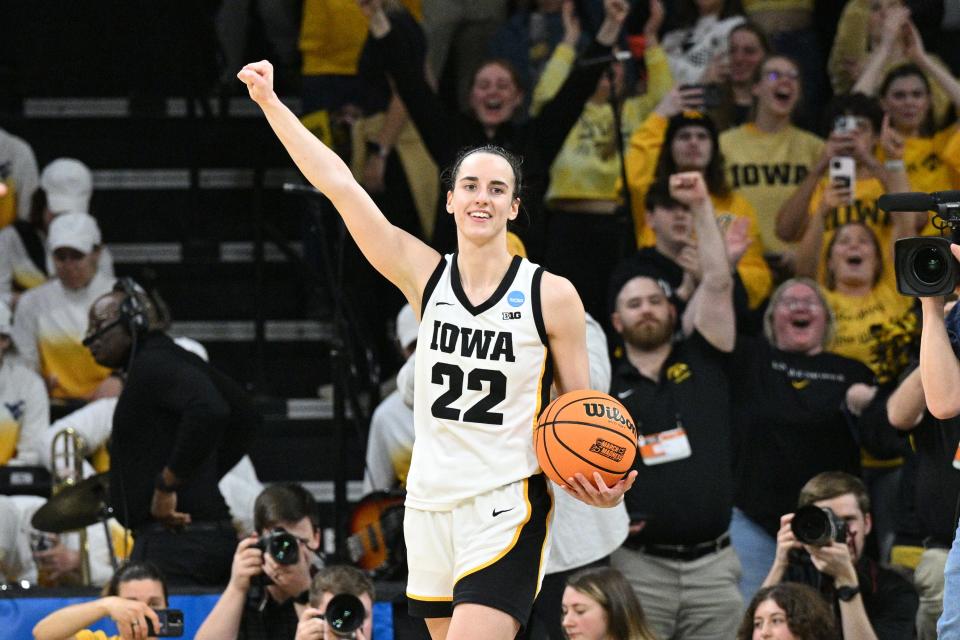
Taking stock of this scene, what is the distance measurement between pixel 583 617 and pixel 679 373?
1.57 m

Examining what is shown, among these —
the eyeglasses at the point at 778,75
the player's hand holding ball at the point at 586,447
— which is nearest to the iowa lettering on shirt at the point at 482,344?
the player's hand holding ball at the point at 586,447

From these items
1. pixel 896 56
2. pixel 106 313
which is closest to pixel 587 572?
pixel 106 313

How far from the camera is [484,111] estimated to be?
9617mm

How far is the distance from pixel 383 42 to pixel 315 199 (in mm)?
1414

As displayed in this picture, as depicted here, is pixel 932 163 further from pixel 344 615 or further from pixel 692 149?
pixel 344 615

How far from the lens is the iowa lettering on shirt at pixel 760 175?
31.7ft

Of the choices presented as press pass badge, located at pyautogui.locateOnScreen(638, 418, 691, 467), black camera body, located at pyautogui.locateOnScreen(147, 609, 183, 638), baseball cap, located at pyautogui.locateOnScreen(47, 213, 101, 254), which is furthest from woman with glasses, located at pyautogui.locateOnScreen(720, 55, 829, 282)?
black camera body, located at pyautogui.locateOnScreen(147, 609, 183, 638)

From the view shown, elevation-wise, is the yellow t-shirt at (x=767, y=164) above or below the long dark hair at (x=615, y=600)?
above

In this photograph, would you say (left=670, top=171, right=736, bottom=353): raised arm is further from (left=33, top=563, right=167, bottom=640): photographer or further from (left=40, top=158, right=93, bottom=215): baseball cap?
(left=40, top=158, right=93, bottom=215): baseball cap

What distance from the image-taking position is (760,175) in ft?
31.8

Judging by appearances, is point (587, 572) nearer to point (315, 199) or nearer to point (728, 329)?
point (728, 329)

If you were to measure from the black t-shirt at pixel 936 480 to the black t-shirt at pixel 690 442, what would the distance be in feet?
2.92

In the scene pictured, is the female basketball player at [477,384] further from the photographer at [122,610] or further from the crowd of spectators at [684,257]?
the photographer at [122,610]

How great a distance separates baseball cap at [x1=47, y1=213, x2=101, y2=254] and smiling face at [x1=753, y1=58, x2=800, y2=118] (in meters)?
3.88
